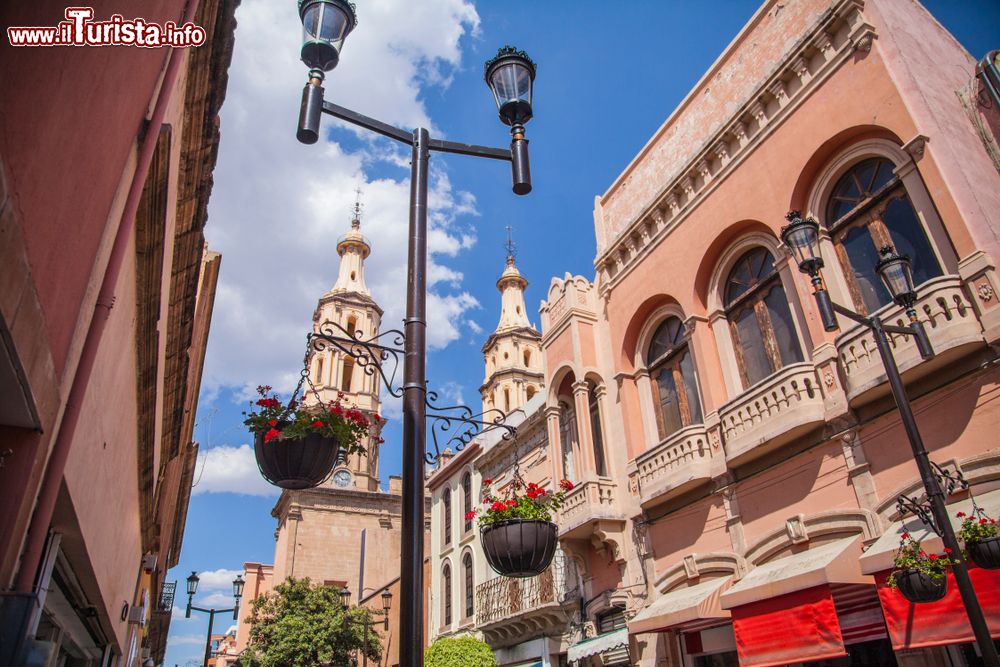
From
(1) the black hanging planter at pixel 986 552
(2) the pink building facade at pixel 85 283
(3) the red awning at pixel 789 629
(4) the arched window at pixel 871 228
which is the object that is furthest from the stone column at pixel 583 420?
(2) the pink building facade at pixel 85 283

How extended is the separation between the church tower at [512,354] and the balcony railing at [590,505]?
37.0 meters

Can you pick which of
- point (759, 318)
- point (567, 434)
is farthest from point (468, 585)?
point (759, 318)

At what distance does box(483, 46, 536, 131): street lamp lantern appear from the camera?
196 inches

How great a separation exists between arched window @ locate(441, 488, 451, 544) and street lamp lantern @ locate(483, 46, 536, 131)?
22823 mm

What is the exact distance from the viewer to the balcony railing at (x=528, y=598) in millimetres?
16391

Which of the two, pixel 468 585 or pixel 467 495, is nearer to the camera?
pixel 468 585

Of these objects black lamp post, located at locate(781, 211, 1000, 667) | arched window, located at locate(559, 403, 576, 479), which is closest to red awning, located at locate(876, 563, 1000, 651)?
black lamp post, located at locate(781, 211, 1000, 667)

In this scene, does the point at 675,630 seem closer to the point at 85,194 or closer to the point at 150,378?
the point at 150,378

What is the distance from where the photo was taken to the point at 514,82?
4984 millimetres

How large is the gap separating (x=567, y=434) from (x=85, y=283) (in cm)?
1470

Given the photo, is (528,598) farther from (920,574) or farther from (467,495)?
(920,574)

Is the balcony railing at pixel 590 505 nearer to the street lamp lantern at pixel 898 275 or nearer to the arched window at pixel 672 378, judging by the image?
the arched window at pixel 672 378

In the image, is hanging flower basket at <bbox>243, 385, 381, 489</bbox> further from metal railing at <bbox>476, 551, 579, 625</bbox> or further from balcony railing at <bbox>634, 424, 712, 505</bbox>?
metal railing at <bbox>476, 551, 579, 625</bbox>

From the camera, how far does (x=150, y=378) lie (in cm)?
738
